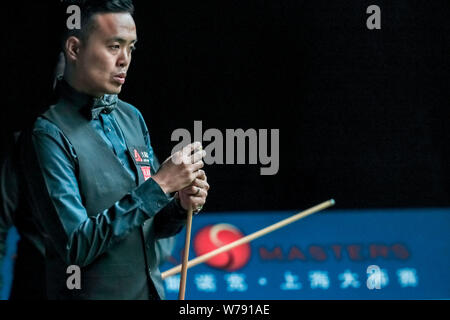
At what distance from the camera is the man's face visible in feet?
5.10

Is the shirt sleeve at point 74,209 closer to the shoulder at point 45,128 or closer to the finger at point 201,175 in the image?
the shoulder at point 45,128

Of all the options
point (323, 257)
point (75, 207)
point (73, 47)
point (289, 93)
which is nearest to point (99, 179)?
point (75, 207)

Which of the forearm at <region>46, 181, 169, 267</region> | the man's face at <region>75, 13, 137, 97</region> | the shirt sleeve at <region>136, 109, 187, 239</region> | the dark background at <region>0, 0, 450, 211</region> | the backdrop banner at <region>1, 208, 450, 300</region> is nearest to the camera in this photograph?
the forearm at <region>46, 181, 169, 267</region>

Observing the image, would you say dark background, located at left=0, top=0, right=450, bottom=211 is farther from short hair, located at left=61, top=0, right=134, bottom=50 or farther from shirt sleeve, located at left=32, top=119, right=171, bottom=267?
shirt sleeve, located at left=32, top=119, right=171, bottom=267

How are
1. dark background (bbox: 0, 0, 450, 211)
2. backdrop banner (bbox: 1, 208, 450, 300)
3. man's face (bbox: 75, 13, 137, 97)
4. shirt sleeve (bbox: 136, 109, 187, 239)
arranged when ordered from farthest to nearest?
dark background (bbox: 0, 0, 450, 211)
backdrop banner (bbox: 1, 208, 450, 300)
shirt sleeve (bbox: 136, 109, 187, 239)
man's face (bbox: 75, 13, 137, 97)

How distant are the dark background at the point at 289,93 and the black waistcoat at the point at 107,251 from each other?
2.41 m

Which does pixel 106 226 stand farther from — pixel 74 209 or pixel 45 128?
pixel 45 128

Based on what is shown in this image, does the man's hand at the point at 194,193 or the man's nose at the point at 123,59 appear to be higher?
the man's nose at the point at 123,59

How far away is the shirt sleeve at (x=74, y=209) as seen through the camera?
4.67 ft

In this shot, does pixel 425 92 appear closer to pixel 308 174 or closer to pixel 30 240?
pixel 308 174

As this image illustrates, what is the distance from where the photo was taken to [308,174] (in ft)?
13.1

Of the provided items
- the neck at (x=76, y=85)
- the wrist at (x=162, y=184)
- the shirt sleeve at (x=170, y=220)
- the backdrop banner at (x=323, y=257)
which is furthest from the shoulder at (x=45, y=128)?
the backdrop banner at (x=323, y=257)

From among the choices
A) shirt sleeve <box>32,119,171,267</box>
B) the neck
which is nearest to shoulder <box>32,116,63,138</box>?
shirt sleeve <box>32,119,171,267</box>

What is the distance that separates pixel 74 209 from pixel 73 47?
14.8 inches
